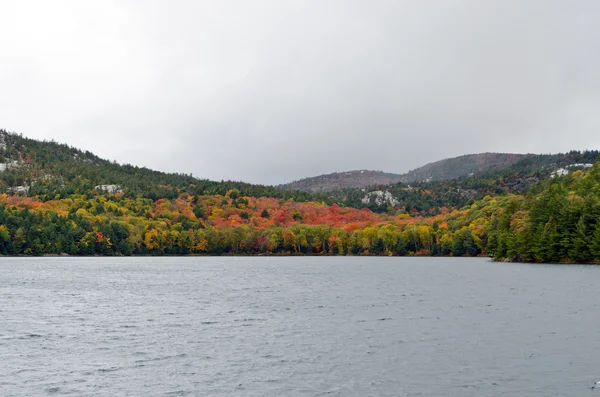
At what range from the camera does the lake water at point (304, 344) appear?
30953mm

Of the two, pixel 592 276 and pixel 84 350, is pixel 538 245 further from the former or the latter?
pixel 84 350

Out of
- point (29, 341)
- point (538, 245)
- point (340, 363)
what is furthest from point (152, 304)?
point (538, 245)

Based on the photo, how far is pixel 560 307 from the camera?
59.6 m

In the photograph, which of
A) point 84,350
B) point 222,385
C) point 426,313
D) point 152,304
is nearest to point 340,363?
point 222,385

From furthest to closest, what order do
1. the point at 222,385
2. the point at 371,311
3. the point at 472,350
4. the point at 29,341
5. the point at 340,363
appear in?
1. the point at 371,311
2. the point at 29,341
3. the point at 472,350
4. the point at 340,363
5. the point at 222,385

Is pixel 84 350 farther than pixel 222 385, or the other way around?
pixel 84 350

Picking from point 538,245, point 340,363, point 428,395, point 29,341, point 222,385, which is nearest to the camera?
point 428,395

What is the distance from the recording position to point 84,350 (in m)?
40.9

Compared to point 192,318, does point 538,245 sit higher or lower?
higher

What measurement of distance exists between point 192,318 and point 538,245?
113 meters

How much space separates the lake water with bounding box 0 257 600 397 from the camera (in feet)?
102

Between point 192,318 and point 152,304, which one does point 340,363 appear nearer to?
point 192,318

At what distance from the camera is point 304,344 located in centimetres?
4256

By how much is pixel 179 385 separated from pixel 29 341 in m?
19.6
